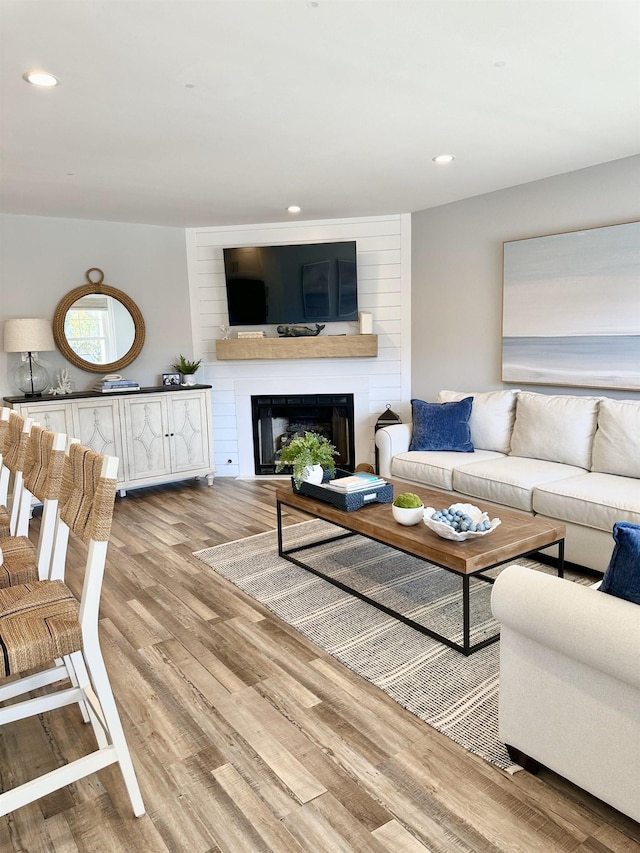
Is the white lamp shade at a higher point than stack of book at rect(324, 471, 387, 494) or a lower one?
Answer: higher

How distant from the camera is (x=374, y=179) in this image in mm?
4242

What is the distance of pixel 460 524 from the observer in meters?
2.66

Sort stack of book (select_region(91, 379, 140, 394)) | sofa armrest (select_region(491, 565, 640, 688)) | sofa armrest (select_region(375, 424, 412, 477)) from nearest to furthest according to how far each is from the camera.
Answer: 1. sofa armrest (select_region(491, 565, 640, 688))
2. sofa armrest (select_region(375, 424, 412, 477))
3. stack of book (select_region(91, 379, 140, 394))

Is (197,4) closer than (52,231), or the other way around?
(197,4)

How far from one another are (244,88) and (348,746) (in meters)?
2.70

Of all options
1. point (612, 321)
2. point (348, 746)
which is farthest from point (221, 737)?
point (612, 321)

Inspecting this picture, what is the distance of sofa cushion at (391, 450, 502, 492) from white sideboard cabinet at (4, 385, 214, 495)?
2056 millimetres

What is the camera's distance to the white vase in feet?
11.5

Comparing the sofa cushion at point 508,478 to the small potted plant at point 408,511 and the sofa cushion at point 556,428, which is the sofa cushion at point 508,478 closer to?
the sofa cushion at point 556,428

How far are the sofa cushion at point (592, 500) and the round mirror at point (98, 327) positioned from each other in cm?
393

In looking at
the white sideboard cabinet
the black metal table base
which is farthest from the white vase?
the white sideboard cabinet

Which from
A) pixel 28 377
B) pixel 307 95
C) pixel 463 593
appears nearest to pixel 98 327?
pixel 28 377

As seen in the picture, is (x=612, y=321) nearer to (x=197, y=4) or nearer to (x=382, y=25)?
(x=382, y=25)

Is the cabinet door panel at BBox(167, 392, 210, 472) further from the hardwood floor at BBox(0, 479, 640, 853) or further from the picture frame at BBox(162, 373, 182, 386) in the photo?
the hardwood floor at BBox(0, 479, 640, 853)
